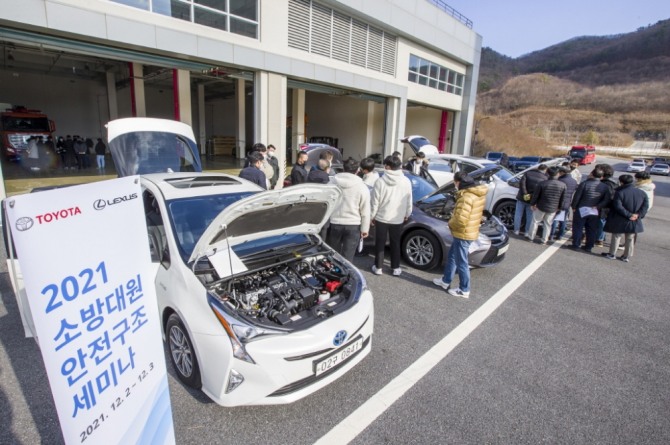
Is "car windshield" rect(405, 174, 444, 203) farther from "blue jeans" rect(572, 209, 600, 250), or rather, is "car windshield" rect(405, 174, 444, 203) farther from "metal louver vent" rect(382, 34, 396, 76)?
"metal louver vent" rect(382, 34, 396, 76)

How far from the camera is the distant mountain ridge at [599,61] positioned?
97.4m

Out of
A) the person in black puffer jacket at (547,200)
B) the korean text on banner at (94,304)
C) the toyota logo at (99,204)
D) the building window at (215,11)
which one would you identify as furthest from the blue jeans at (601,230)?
the building window at (215,11)

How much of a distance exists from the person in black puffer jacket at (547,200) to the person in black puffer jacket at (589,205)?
313mm

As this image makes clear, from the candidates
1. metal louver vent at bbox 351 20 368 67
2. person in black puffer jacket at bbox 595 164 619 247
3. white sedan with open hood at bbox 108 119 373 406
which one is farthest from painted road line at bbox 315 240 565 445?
metal louver vent at bbox 351 20 368 67

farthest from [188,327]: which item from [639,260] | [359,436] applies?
[639,260]

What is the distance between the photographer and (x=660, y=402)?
2916mm

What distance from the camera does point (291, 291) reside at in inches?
118

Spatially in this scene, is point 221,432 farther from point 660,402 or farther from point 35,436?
point 660,402

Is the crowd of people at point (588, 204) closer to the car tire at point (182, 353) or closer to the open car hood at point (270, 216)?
the open car hood at point (270, 216)

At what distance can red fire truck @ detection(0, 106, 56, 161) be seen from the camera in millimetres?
14578

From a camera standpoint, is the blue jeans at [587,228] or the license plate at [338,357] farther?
the blue jeans at [587,228]

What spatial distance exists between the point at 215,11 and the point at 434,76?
13.8 m

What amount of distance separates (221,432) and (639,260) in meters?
7.88

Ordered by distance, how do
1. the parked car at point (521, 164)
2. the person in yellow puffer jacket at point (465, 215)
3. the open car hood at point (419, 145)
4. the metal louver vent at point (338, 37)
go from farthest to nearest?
the parked car at point (521, 164)
the metal louver vent at point (338, 37)
the open car hood at point (419, 145)
the person in yellow puffer jacket at point (465, 215)
